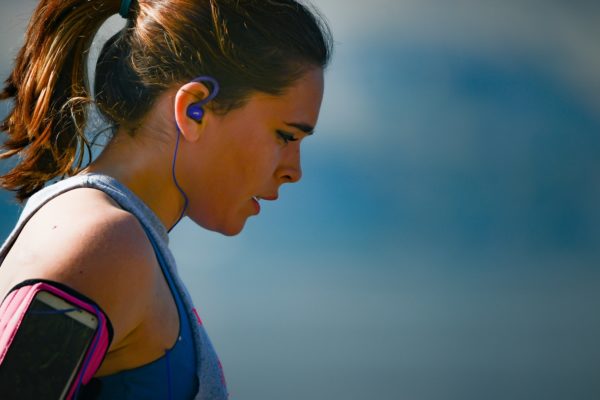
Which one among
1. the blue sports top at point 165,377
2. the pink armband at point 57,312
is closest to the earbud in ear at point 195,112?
A: the blue sports top at point 165,377

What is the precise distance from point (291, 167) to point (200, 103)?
0.32 meters

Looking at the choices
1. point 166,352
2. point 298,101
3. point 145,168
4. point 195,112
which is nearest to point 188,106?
point 195,112

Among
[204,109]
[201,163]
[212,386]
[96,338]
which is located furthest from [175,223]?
[96,338]

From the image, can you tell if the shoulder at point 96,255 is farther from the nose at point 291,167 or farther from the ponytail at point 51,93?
the nose at point 291,167

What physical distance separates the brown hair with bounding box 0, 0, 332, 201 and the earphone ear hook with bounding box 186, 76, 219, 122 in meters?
0.02

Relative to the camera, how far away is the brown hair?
1.90 metres

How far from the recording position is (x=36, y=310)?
4.03 ft

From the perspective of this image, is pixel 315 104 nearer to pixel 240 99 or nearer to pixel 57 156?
pixel 240 99

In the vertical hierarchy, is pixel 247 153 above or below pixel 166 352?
above

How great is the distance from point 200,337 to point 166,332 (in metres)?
0.14

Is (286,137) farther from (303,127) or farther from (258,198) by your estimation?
(258,198)

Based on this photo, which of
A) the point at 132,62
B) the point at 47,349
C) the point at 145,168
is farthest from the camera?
the point at 132,62

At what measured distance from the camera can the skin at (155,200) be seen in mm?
1309

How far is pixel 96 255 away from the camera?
1296mm
